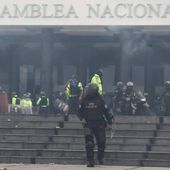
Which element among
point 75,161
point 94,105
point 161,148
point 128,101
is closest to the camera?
point 94,105

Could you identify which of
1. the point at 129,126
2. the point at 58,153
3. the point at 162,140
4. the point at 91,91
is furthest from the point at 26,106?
the point at 91,91

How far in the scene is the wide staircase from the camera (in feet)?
49.9

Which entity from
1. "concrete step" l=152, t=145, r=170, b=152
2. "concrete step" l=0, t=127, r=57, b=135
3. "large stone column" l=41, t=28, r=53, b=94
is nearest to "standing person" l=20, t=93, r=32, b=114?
"large stone column" l=41, t=28, r=53, b=94

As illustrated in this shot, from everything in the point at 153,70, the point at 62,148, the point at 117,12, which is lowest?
the point at 62,148

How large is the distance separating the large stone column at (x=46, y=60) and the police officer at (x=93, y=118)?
15473 millimetres

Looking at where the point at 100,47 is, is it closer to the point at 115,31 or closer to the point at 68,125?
the point at 115,31

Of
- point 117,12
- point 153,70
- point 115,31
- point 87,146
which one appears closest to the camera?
point 87,146

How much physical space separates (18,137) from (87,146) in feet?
11.4

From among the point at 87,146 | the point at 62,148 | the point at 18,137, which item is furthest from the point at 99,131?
the point at 18,137

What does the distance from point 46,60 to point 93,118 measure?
629 inches

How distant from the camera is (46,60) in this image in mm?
30016

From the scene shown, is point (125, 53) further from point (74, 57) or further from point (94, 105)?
point (94, 105)

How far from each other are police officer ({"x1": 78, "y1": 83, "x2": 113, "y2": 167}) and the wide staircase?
0.92 metres

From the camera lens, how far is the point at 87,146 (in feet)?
46.1
